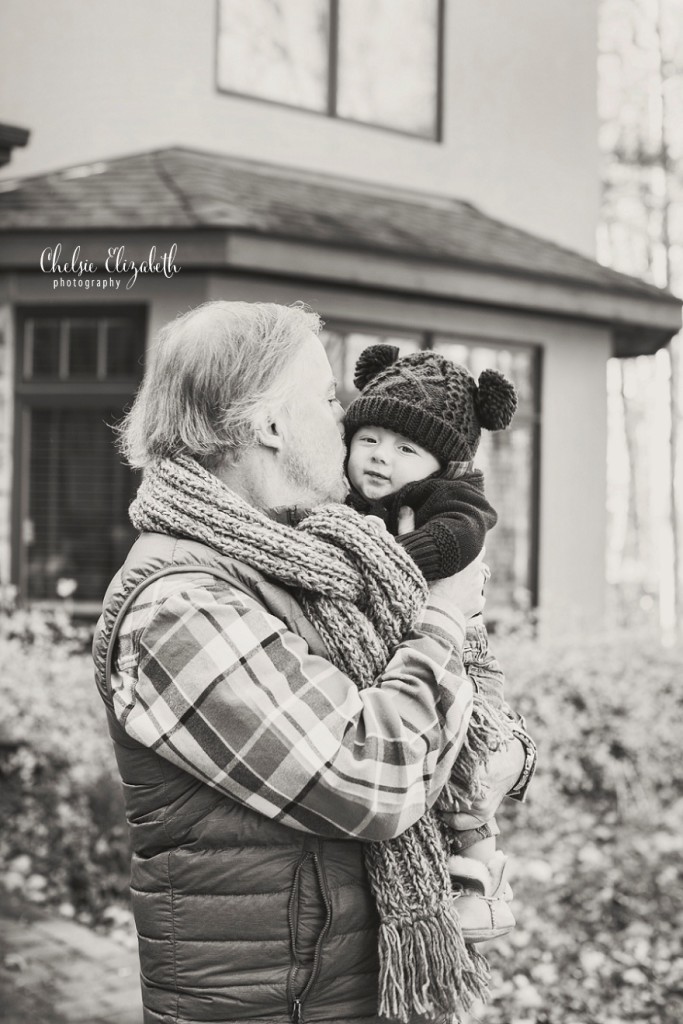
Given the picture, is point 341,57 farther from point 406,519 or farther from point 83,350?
point 406,519

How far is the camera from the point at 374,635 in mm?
1981

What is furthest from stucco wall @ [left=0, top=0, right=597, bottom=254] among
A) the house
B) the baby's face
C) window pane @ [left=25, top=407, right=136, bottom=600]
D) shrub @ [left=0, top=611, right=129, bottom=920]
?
the baby's face

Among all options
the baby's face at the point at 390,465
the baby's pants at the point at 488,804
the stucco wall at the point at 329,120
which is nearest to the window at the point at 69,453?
the stucco wall at the point at 329,120

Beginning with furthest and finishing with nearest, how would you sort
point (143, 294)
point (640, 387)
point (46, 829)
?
1. point (640, 387)
2. point (143, 294)
3. point (46, 829)

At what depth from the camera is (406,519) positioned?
2.45m

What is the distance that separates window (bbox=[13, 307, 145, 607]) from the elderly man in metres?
6.37

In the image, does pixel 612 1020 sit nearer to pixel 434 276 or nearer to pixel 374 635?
pixel 374 635

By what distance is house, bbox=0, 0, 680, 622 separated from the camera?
318 inches

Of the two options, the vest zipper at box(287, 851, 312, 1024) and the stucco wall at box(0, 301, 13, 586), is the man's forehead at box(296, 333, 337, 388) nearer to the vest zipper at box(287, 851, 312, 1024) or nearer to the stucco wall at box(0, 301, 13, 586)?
the vest zipper at box(287, 851, 312, 1024)

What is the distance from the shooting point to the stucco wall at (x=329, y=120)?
336 inches

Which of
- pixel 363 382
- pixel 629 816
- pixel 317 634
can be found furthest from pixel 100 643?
pixel 629 816

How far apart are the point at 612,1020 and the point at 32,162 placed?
7060 millimetres

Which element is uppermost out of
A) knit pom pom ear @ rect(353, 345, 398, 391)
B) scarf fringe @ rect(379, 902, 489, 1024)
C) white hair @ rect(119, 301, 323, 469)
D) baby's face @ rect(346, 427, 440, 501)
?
knit pom pom ear @ rect(353, 345, 398, 391)

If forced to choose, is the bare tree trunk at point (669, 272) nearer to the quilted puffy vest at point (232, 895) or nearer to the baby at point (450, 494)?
the baby at point (450, 494)
